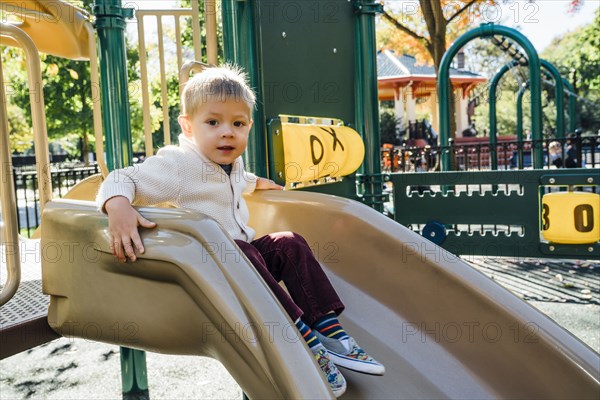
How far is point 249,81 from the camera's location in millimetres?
2668

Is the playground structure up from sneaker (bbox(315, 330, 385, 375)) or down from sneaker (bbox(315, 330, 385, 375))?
up

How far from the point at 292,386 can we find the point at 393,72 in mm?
19706

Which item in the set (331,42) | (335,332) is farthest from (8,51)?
(335,332)

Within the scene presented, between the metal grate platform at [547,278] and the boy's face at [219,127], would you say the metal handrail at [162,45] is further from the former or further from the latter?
the metal grate platform at [547,278]

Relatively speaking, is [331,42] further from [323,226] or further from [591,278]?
[591,278]

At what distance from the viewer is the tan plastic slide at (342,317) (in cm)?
126

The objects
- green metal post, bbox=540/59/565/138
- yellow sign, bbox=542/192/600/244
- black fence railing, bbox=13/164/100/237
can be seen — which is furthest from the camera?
green metal post, bbox=540/59/565/138

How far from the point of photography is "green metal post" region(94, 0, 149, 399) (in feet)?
7.48

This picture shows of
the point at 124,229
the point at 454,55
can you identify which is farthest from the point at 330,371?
the point at 454,55

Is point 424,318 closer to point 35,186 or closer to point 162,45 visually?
point 162,45

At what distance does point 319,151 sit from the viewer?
2879 mm

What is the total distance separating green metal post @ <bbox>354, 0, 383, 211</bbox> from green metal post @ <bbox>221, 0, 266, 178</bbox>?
109cm

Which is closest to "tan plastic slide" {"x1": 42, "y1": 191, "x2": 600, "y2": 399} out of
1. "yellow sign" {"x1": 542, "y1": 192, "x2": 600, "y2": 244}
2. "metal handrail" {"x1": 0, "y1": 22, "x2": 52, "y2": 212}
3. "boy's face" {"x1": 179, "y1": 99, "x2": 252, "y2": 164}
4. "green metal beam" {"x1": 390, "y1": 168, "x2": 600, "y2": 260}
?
"metal handrail" {"x1": 0, "y1": 22, "x2": 52, "y2": 212}

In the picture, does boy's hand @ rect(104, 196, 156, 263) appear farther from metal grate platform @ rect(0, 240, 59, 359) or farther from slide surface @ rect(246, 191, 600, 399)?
slide surface @ rect(246, 191, 600, 399)
